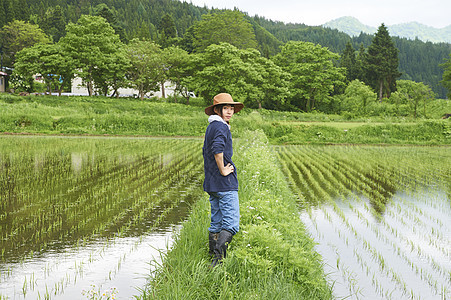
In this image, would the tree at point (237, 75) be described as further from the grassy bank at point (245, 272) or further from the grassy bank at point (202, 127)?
the grassy bank at point (245, 272)

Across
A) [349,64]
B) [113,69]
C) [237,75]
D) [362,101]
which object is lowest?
[362,101]

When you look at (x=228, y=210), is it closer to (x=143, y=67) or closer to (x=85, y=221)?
(x=85, y=221)

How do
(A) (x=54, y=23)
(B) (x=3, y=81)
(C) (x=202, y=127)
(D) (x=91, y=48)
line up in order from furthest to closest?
(A) (x=54, y=23), (B) (x=3, y=81), (D) (x=91, y=48), (C) (x=202, y=127)

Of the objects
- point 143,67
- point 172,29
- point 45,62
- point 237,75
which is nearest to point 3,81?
point 45,62

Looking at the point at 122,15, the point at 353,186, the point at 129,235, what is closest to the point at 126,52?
the point at 353,186

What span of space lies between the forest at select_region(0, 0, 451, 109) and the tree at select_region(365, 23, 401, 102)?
27.8 inches

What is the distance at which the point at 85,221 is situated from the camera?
20.7 ft

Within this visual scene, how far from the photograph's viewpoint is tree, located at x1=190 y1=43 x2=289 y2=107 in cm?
4053

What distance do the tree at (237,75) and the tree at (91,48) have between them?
30.9ft

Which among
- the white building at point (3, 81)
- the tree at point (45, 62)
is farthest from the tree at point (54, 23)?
the tree at point (45, 62)

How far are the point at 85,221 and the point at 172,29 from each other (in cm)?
7574

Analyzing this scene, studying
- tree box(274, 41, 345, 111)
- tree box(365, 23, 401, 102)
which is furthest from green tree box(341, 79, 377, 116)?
tree box(365, 23, 401, 102)

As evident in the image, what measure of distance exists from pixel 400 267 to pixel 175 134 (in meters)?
24.3

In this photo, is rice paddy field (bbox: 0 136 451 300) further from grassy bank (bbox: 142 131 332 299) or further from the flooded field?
grassy bank (bbox: 142 131 332 299)
